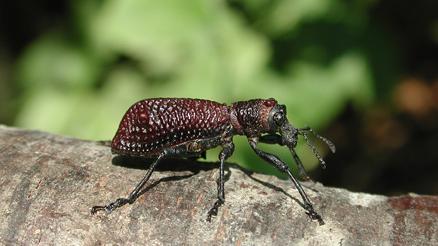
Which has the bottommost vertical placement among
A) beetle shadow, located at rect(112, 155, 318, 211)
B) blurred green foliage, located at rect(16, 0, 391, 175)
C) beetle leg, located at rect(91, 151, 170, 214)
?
beetle leg, located at rect(91, 151, 170, 214)

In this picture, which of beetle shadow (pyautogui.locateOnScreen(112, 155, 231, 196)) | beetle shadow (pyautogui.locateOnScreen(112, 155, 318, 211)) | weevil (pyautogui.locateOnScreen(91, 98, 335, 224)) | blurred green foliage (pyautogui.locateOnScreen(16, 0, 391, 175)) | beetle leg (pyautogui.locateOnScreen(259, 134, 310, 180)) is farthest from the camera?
blurred green foliage (pyautogui.locateOnScreen(16, 0, 391, 175))

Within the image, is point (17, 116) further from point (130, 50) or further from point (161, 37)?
point (161, 37)

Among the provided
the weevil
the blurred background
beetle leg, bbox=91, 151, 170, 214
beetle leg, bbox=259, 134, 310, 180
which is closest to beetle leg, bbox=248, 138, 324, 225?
the weevil

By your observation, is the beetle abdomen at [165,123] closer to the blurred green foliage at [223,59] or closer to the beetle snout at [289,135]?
the beetle snout at [289,135]

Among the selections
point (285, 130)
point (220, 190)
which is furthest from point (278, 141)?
point (220, 190)

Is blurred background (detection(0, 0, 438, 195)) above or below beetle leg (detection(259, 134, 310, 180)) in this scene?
above

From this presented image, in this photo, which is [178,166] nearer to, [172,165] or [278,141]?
[172,165]

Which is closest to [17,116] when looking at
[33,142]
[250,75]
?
[250,75]

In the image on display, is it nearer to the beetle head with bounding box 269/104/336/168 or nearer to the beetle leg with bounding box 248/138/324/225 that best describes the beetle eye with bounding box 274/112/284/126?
the beetle head with bounding box 269/104/336/168
